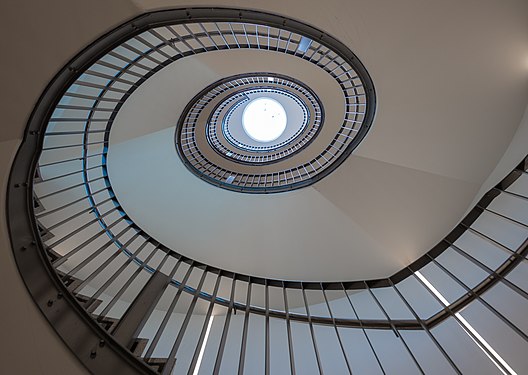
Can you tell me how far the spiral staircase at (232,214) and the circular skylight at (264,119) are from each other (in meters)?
1.34

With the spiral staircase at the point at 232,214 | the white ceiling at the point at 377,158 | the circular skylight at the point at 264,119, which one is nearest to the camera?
the spiral staircase at the point at 232,214

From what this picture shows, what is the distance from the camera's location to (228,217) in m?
6.62

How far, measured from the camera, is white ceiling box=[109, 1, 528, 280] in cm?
302

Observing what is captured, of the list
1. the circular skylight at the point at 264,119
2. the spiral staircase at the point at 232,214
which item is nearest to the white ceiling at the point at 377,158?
the spiral staircase at the point at 232,214

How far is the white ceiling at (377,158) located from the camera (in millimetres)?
3016

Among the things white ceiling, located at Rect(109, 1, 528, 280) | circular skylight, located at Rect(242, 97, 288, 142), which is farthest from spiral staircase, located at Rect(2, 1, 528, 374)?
circular skylight, located at Rect(242, 97, 288, 142)

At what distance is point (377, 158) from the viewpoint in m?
5.19

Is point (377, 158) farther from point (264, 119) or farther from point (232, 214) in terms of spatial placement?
point (264, 119)

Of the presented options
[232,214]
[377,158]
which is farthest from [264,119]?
[377,158]

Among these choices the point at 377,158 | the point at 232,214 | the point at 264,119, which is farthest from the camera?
the point at 264,119

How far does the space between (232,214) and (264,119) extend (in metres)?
5.45

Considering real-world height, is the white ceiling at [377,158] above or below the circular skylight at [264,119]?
below

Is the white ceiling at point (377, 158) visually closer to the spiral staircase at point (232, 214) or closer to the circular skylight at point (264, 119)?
the spiral staircase at point (232, 214)

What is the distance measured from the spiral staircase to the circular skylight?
1.34m
